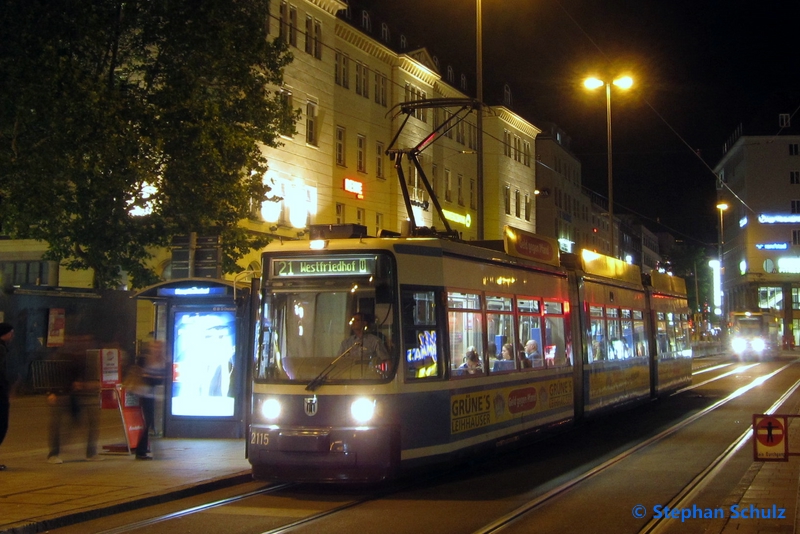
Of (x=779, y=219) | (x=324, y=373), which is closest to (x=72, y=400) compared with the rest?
(x=324, y=373)

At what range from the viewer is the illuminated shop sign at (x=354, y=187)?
42853 mm

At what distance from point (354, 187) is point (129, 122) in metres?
20.2

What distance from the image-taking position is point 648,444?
15.7 metres

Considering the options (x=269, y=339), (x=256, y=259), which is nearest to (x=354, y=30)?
(x=256, y=259)

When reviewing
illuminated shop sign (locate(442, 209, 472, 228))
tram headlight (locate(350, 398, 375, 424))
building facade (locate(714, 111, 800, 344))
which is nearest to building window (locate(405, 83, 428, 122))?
illuminated shop sign (locate(442, 209, 472, 228))

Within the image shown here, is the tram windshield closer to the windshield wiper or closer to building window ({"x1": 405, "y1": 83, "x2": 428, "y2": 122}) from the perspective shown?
the windshield wiper

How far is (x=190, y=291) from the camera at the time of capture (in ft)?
49.6

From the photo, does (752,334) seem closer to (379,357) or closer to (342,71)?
(342,71)

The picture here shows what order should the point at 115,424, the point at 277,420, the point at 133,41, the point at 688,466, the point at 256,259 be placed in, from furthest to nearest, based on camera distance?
1. the point at 256,259
2. the point at 133,41
3. the point at 115,424
4. the point at 688,466
5. the point at 277,420

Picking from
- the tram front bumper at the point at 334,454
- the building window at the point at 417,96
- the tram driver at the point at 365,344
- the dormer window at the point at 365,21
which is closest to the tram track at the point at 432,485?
the tram front bumper at the point at 334,454

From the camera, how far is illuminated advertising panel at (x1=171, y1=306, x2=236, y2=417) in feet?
49.8

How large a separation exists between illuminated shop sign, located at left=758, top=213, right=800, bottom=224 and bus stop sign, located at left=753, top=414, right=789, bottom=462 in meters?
97.6

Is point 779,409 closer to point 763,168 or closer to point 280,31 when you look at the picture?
point 280,31

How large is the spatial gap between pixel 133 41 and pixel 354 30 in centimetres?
1921
